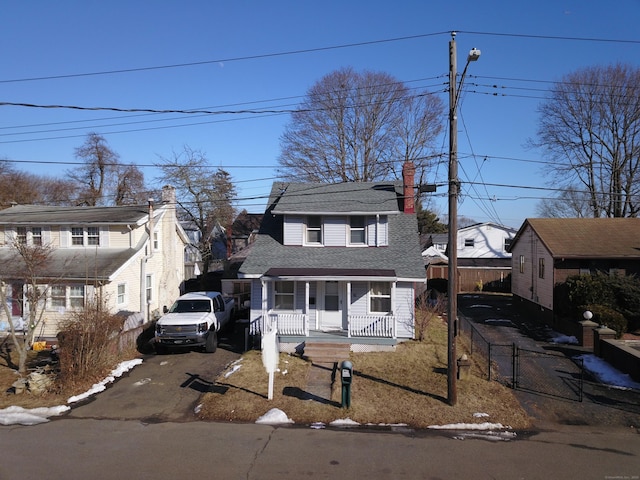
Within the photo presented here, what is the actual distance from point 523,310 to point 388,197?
12732mm

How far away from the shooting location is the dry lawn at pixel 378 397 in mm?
10047

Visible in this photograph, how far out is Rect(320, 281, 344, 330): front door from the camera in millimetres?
17031

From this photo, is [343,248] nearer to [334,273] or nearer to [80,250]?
[334,273]

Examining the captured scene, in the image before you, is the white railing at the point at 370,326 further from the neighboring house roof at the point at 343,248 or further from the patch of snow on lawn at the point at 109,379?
the patch of snow on lawn at the point at 109,379

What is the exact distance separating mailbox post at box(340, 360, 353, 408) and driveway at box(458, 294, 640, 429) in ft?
13.9

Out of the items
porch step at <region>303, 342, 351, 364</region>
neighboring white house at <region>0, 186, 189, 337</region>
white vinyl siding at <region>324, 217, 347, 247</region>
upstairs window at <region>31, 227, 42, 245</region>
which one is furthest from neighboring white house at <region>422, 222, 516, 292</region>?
upstairs window at <region>31, 227, 42, 245</region>

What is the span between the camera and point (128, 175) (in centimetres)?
5153

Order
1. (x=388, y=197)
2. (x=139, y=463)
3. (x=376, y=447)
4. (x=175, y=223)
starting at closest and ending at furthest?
1. (x=139, y=463)
2. (x=376, y=447)
3. (x=388, y=197)
4. (x=175, y=223)

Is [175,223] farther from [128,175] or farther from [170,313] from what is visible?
[128,175]

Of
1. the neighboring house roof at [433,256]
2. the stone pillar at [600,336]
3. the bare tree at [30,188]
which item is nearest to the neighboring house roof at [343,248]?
the stone pillar at [600,336]

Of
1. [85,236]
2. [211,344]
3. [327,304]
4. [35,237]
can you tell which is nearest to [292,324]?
[327,304]

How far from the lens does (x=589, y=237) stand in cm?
2255

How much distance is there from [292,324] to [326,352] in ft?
5.66

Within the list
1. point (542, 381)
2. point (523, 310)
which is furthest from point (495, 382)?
point (523, 310)
